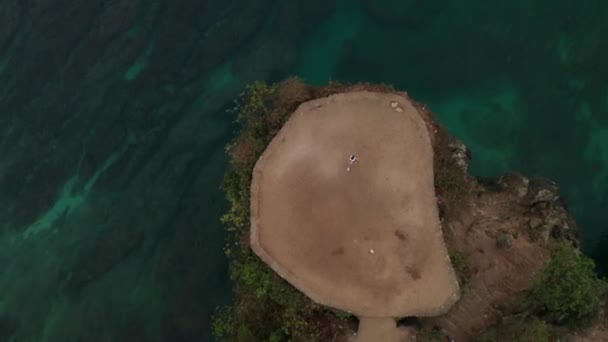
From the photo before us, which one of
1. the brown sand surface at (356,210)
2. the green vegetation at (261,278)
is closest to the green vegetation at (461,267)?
the brown sand surface at (356,210)

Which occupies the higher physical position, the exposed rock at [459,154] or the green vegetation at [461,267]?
the exposed rock at [459,154]

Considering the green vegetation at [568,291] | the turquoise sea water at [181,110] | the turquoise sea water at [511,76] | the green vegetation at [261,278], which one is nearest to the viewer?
the green vegetation at [568,291]

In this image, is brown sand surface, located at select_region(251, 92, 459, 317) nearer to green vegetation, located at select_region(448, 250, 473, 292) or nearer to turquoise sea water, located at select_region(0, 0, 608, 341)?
green vegetation, located at select_region(448, 250, 473, 292)

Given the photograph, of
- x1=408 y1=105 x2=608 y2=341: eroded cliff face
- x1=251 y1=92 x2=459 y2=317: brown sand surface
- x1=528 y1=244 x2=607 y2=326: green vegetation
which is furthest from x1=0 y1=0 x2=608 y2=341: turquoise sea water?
x1=528 y1=244 x2=607 y2=326: green vegetation

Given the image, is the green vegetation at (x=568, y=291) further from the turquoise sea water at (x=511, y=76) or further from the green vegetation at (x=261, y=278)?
the turquoise sea water at (x=511, y=76)

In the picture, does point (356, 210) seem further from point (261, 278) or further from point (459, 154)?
point (459, 154)

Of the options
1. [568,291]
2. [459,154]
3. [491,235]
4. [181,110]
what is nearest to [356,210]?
[491,235]

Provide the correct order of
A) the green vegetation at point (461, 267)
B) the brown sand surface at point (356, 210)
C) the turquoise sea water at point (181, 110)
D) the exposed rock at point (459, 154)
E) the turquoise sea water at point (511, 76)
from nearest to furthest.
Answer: the brown sand surface at point (356, 210), the green vegetation at point (461, 267), the exposed rock at point (459, 154), the turquoise sea water at point (511, 76), the turquoise sea water at point (181, 110)

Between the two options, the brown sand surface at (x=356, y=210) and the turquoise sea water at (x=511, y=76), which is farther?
the turquoise sea water at (x=511, y=76)
